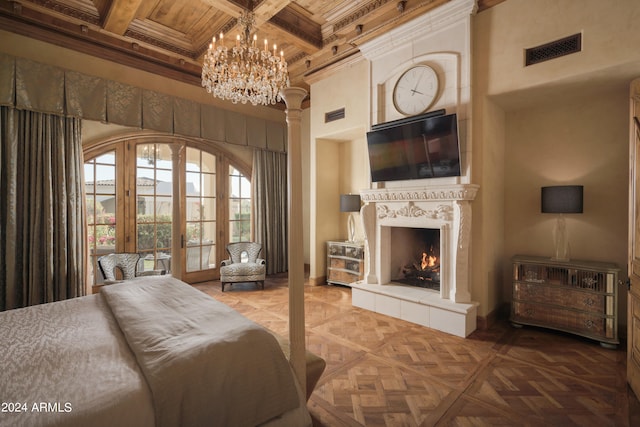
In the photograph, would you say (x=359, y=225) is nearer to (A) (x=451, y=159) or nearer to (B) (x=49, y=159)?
(A) (x=451, y=159)

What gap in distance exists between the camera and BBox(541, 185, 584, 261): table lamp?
2910mm

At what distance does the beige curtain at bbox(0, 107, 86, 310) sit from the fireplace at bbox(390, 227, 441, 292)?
4.09 m

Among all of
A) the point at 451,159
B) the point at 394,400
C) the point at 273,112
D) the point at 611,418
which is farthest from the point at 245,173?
the point at 611,418

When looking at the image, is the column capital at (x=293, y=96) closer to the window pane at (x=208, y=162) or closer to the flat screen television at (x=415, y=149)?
the flat screen television at (x=415, y=149)

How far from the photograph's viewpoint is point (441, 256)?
341cm

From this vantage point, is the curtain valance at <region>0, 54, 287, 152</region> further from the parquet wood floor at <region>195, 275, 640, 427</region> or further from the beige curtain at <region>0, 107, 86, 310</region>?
the parquet wood floor at <region>195, 275, 640, 427</region>

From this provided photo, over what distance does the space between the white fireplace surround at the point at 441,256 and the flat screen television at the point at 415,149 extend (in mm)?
216

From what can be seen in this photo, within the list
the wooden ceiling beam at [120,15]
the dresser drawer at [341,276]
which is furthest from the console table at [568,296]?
the wooden ceiling beam at [120,15]

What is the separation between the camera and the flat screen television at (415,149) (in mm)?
3242

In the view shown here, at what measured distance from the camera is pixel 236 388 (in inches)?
53.0

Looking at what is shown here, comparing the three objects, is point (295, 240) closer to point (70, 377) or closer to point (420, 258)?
point (70, 377)

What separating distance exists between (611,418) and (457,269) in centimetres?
157

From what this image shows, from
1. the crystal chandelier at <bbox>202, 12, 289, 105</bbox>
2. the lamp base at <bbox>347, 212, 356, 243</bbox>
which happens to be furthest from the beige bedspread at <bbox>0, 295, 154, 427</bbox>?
the lamp base at <bbox>347, 212, 356, 243</bbox>

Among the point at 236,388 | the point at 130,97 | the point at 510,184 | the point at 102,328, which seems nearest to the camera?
the point at 236,388
